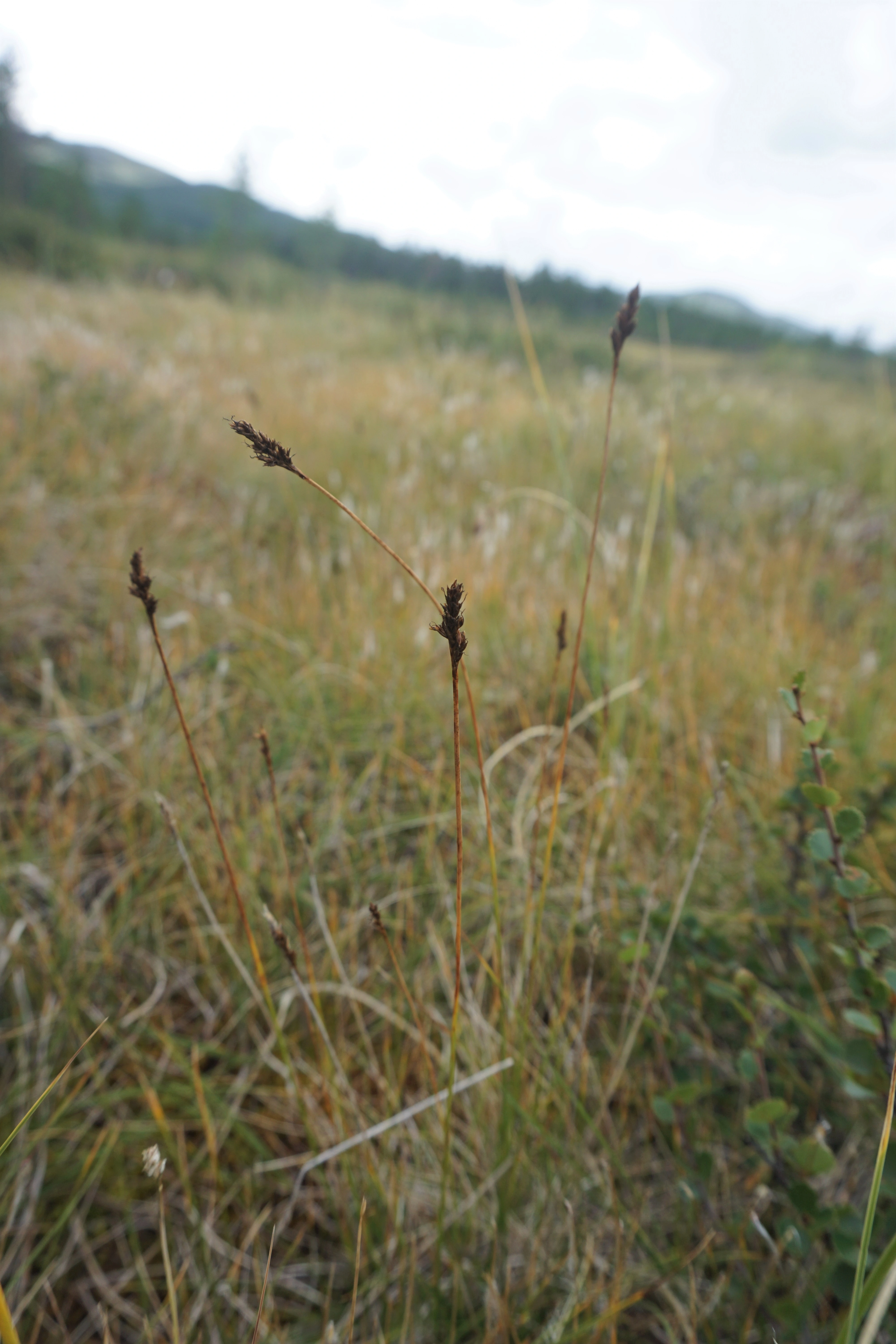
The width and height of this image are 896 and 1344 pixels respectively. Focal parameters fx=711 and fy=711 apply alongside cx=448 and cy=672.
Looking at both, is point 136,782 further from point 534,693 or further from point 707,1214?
point 707,1214

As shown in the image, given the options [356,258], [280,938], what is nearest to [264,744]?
[280,938]

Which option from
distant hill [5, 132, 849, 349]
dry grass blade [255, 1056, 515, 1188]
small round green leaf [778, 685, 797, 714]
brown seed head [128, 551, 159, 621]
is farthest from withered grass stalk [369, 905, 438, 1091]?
distant hill [5, 132, 849, 349]

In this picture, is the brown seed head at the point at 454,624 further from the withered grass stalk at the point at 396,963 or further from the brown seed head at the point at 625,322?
the brown seed head at the point at 625,322

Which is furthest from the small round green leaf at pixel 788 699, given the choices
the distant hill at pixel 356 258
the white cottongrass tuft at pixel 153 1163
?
the distant hill at pixel 356 258

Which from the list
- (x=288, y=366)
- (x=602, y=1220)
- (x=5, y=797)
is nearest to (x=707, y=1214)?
(x=602, y=1220)

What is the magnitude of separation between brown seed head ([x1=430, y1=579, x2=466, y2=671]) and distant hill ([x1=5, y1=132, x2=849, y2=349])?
9.43 metres

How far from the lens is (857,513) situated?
Result: 3750 millimetres

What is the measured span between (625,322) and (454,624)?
47cm

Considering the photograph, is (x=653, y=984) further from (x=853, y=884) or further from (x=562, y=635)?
(x=562, y=635)

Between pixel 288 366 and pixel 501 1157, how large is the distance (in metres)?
5.80

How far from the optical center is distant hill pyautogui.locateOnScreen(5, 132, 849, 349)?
540 inches

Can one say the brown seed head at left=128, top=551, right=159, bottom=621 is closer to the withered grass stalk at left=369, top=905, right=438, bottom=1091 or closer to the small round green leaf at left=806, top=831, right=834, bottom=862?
the withered grass stalk at left=369, top=905, right=438, bottom=1091

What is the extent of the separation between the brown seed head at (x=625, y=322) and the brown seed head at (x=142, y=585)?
469 mm

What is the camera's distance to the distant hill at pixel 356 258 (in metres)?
13.7
